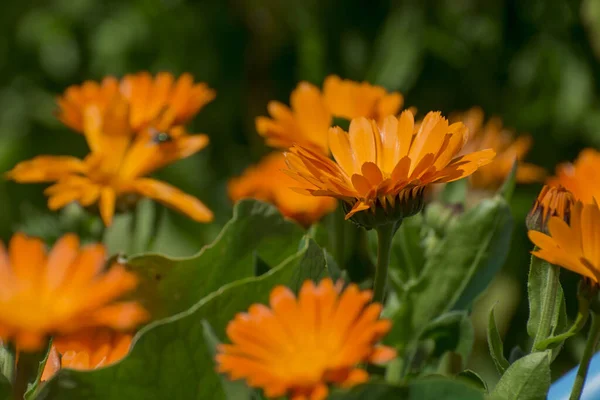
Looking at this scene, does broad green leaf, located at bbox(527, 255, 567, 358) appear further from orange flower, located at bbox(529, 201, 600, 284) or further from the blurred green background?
the blurred green background

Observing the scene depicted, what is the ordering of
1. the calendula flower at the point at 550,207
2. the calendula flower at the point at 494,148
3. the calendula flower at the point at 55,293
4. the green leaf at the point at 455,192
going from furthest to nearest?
the calendula flower at the point at 494,148, the green leaf at the point at 455,192, the calendula flower at the point at 550,207, the calendula flower at the point at 55,293

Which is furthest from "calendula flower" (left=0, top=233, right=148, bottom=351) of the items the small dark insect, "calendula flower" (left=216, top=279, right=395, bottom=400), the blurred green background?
the blurred green background

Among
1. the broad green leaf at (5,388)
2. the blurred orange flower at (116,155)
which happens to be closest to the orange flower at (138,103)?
the blurred orange flower at (116,155)

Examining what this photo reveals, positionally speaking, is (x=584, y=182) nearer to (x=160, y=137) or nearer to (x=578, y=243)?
(x=578, y=243)

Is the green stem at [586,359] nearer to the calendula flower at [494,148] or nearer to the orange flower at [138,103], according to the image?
the orange flower at [138,103]

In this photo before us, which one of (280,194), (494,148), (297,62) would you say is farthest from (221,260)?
(297,62)

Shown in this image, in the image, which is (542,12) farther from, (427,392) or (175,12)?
(427,392)

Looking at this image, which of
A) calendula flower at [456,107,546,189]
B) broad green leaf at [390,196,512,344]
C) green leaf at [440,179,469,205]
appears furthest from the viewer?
calendula flower at [456,107,546,189]
